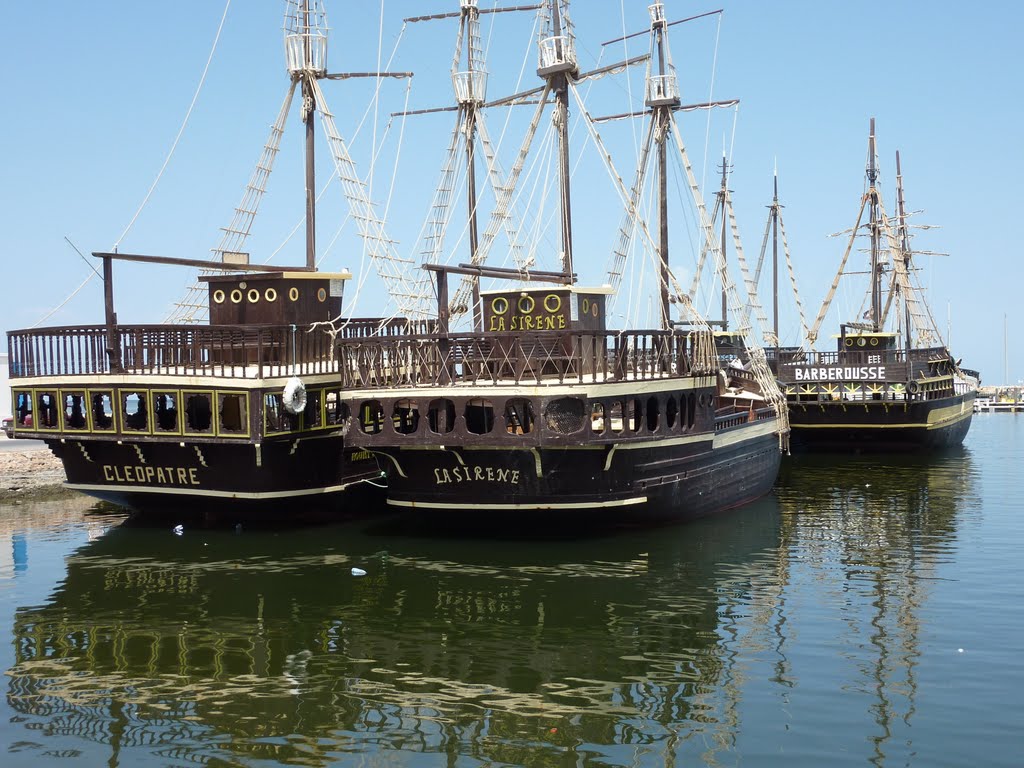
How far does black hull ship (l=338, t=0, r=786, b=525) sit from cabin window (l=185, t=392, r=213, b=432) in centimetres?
366

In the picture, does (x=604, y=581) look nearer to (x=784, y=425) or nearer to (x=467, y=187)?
(x=784, y=425)

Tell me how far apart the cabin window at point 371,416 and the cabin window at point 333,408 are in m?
0.64

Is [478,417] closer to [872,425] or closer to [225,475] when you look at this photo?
[225,475]

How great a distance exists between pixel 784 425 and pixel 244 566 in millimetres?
20021

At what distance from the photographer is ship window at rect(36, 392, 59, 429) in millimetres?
26547

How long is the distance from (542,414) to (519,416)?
3179mm

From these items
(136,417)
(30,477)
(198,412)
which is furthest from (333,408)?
(30,477)

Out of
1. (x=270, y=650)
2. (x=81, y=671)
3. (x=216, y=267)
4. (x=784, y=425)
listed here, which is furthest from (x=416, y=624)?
(x=784, y=425)

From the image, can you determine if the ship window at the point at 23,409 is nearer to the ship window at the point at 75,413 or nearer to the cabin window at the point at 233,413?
the ship window at the point at 75,413

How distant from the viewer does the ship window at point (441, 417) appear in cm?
2278

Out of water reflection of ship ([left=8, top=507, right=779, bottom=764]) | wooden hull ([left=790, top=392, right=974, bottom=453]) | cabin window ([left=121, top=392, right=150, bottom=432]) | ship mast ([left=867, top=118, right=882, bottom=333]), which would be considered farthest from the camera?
ship mast ([left=867, top=118, right=882, bottom=333])

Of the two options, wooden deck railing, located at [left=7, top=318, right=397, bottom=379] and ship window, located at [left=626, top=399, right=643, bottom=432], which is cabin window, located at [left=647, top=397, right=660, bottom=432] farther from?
wooden deck railing, located at [left=7, top=318, right=397, bottom=379]

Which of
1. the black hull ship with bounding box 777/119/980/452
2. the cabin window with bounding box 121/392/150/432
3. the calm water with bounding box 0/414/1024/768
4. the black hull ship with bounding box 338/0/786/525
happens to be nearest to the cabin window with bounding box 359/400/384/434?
the black hull ship with bounding box 338/0/786/525

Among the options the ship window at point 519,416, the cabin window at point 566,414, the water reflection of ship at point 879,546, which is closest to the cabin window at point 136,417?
the ship window at point 519,416
